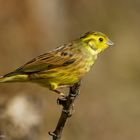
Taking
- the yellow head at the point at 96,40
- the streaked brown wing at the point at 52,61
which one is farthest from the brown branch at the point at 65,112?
the yellow head at the point at 96,40

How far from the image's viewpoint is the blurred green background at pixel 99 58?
13219 mm

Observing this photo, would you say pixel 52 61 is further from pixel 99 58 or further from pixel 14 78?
pixel 99 58

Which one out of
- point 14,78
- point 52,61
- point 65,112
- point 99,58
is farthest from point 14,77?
point 99,58

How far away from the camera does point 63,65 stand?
→ 7.32 meters

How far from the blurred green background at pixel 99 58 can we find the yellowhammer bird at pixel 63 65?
425 centimetres

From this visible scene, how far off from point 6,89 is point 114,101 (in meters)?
2.63

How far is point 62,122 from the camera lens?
254 inches

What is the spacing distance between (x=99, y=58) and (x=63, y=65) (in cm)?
830

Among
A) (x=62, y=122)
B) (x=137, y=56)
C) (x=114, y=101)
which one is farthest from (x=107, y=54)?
(x=62, y=122)

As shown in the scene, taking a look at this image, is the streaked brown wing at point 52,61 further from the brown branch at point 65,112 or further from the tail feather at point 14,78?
the brown branch at point 65,112

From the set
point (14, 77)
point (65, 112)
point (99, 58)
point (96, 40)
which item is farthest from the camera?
point (99, 58)

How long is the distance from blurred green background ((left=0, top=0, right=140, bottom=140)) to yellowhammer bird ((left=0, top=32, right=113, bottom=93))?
4.25 meters

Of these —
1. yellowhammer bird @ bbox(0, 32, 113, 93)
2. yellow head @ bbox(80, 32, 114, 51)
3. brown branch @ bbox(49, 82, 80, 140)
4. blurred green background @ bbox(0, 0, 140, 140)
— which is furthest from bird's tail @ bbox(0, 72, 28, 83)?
Result: blurred green background @ bbox(0, 0, 140, 140)

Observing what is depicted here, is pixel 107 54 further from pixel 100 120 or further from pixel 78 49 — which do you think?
pixel 78 49
